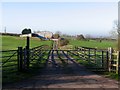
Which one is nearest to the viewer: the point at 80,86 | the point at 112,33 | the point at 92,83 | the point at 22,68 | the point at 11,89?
the point at 11,89

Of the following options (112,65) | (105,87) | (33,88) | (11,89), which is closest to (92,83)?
(105,87)

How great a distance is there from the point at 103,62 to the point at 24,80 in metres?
6.54

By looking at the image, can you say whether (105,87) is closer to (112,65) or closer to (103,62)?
(112,65)

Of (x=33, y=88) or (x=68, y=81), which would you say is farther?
(x=68, y=81)

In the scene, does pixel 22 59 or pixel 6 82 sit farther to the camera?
pixel 22 59

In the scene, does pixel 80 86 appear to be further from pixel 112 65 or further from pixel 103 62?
pixel 103 62

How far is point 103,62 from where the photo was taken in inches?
665

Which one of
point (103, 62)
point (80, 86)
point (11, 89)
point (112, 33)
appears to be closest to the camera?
point (11, 89)

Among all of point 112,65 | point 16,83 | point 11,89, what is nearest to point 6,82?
point 16,83

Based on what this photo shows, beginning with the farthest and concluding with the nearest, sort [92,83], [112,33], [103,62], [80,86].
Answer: [112,33], [103,62], [92,83], [80,86]

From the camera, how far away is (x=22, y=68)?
14875 mm

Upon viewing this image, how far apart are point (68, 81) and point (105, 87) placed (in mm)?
1845

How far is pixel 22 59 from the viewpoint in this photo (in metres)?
15.0

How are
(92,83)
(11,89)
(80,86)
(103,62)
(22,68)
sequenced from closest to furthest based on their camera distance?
(11,89) < (80,86) < (92,83) < (22,68) < (103,62)
